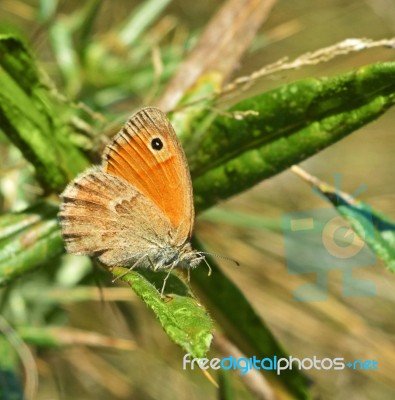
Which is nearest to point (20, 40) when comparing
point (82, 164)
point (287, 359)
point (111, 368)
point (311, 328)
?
point (82, 164)

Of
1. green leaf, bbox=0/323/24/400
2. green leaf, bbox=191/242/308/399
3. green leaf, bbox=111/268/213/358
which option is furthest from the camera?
green leaf, bbox=0/323/24/400

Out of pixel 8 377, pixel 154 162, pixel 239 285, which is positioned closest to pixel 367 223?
pixel 154 162

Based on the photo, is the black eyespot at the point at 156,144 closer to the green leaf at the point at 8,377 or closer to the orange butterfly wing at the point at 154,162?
the orange butterfly wing at the point at 154,162

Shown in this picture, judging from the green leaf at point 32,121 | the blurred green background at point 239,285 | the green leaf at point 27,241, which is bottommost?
the blurred green background at point 239,285

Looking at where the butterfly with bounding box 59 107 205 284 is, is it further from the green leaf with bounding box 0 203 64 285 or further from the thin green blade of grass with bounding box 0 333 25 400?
the thin green blade of grass with bounding box 0 333 25 400

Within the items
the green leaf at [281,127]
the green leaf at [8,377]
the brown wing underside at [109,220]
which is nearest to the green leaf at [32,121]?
the brown wing underside at [109,220]

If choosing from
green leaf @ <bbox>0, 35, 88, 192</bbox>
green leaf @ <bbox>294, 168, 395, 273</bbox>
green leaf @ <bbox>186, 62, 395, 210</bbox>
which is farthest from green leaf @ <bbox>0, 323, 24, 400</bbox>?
green leaf @ <bbox>294, 168, 395, 273</bbox>
